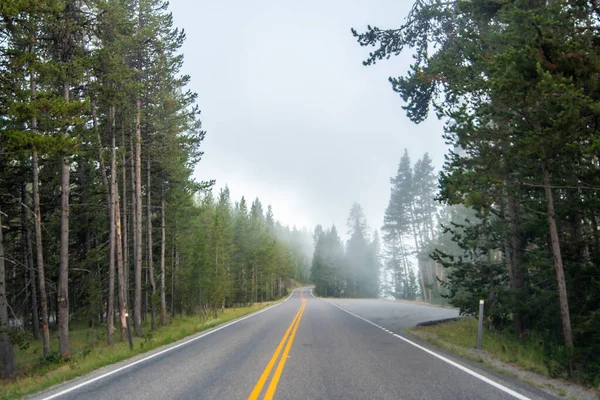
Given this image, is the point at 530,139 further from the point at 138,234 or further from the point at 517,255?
the point at 138,234

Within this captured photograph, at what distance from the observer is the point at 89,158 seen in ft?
61.4

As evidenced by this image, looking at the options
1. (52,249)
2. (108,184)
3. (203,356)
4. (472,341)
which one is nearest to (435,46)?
(472,341)

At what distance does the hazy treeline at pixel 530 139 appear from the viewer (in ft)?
25.6

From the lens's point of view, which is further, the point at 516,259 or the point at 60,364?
the point at 516,259

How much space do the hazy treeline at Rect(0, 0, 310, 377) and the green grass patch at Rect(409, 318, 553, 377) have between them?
41.9 ft

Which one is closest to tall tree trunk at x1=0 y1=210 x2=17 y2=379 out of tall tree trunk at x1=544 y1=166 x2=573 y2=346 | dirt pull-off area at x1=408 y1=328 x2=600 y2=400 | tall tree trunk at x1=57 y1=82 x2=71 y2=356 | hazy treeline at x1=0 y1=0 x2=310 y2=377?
hazy treeline at x1=0 y1=0 x2=310 y2=377

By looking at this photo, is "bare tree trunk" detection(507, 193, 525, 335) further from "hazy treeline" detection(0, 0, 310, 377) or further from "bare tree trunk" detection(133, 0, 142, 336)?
"bare tree trunk" detection(133, 0, 142, 336)

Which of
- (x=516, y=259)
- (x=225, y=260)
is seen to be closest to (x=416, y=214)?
(x=225, y=260)

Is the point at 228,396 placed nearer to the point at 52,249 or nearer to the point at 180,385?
the point at 180,385

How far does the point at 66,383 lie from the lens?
786cm

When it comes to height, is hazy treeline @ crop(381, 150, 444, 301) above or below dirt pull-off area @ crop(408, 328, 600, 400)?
above

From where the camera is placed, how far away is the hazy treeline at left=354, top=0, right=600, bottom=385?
25.6 feet

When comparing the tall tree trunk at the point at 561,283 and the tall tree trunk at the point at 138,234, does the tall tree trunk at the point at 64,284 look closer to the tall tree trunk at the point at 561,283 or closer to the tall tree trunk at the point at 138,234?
the tall tree trunk at the point at 138,234

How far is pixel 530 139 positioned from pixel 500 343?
22.4ft
